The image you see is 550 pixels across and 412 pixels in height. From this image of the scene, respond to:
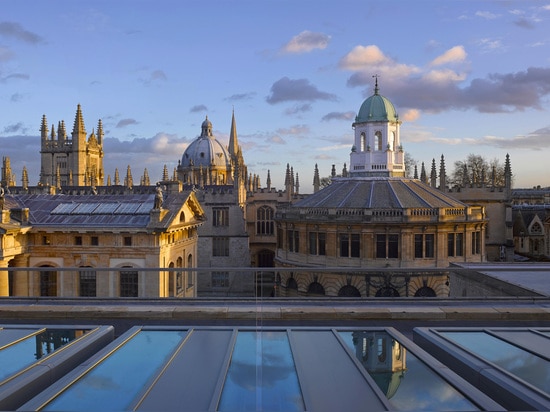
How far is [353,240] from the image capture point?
38.3 metres

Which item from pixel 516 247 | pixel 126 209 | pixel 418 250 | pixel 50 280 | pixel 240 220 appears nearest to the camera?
pixel 50 280

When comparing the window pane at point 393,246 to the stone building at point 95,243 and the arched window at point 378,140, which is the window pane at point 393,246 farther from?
the stone building at point 95,243

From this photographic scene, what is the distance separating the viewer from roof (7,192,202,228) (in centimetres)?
2706

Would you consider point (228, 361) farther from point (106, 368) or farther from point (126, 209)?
point (126, 209)

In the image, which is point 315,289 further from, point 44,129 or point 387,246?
point 44,129

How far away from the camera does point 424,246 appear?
37.6 meters

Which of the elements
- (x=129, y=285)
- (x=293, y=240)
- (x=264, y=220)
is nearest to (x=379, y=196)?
(x=293, y=240)

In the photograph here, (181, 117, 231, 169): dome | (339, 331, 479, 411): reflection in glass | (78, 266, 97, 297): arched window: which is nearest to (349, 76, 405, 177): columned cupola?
(78, 266, 97, 297): arched window

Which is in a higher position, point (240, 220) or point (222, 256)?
point (240, 220)

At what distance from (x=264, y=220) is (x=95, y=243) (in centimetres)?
3592

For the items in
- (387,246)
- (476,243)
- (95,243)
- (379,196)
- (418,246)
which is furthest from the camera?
(379,196)

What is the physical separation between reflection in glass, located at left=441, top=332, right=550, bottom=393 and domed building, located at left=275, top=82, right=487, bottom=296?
2576 centimetres

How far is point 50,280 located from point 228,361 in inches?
846

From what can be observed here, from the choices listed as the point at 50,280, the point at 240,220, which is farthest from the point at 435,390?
the point at 240,220
